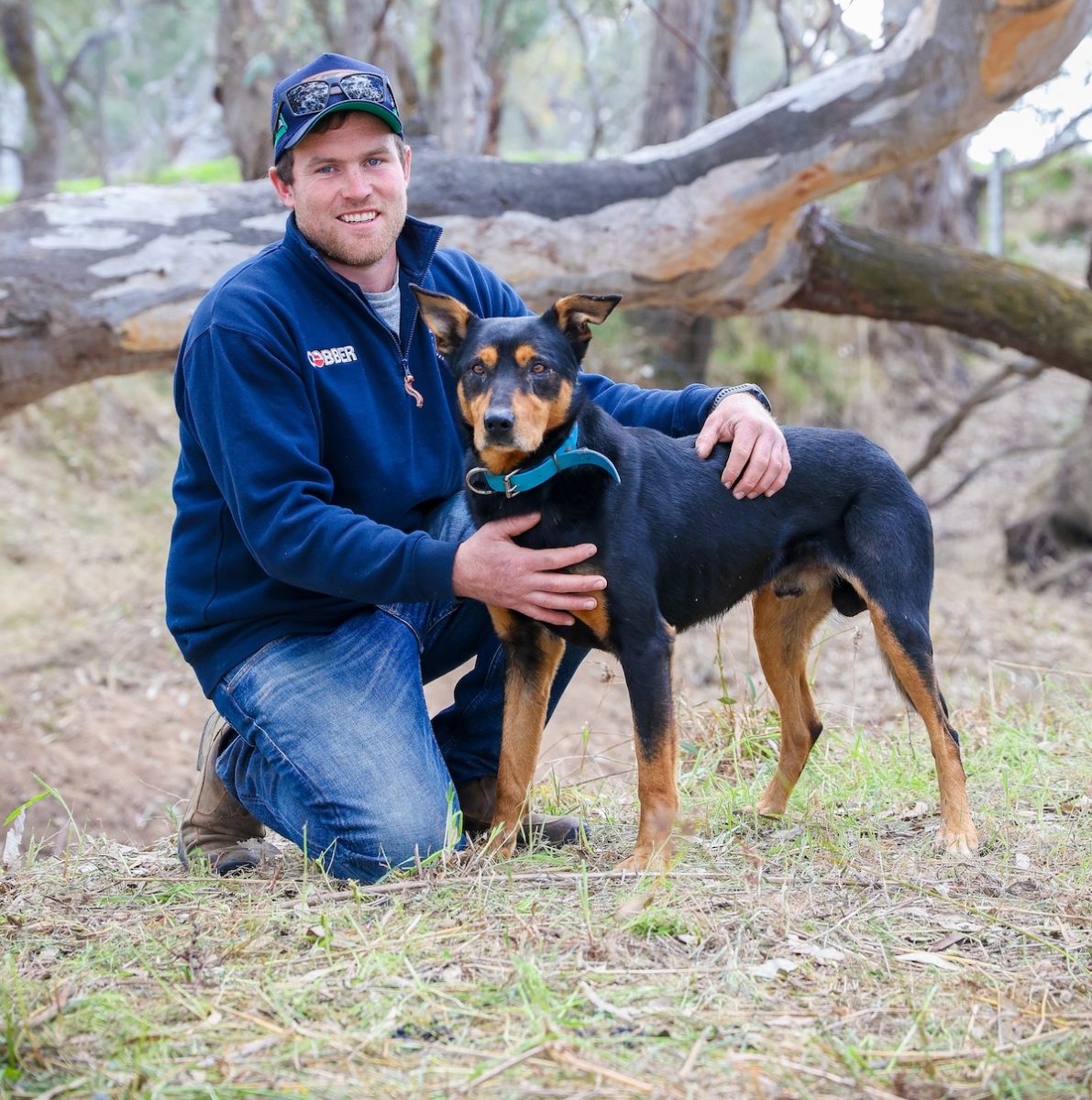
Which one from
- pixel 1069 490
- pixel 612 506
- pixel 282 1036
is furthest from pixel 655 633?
pixel 1069 490

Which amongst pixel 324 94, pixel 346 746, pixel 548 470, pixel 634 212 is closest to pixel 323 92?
pixel 324 94

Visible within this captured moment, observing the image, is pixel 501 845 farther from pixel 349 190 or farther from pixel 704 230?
pixel 704 230

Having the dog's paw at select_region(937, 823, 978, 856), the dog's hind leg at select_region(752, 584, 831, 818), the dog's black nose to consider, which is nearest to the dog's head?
the dog's black nose

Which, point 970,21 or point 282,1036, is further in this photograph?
point 970,21

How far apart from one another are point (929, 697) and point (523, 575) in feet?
4.50

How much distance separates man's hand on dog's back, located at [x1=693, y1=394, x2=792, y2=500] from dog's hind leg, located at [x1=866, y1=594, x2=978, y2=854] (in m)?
0.49

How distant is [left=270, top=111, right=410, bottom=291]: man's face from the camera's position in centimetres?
375

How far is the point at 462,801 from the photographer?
4.15 m

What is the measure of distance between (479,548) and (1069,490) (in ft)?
22.6

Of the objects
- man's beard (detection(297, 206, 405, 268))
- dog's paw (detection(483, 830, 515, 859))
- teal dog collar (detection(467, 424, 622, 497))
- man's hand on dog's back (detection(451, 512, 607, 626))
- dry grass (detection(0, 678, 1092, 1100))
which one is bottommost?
dog's paw (detection(483, 830, 515, 859))

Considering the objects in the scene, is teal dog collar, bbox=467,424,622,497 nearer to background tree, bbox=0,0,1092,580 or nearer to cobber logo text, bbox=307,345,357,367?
cobber logo text, bbox=307,345,357,367

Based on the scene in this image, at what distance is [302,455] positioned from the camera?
3498mm

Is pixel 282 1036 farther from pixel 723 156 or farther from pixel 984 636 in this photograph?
pixel 984 636

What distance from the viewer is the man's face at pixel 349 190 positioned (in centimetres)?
375
